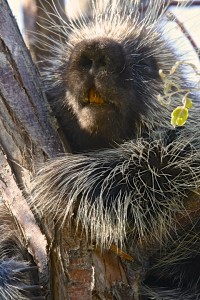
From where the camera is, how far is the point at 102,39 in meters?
1.96

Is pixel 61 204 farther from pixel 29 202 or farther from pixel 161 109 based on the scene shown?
pixel 161 109

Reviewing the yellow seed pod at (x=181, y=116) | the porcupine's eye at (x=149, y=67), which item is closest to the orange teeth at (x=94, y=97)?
the porcupine's eye at (x=149, y=67)

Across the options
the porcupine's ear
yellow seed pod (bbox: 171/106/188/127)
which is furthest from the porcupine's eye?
yellow seed pod (bbox: 171/106/188/127)

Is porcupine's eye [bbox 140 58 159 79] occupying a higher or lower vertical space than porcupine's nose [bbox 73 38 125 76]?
lower

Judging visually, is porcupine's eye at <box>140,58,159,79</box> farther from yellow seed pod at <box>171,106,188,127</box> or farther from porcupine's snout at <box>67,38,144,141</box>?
yellow seed pod at <box>171,106,188,127</box>

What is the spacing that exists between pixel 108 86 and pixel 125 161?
29 centimetres

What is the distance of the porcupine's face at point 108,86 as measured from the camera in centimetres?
189

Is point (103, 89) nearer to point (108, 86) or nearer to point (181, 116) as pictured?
point (108, 86)

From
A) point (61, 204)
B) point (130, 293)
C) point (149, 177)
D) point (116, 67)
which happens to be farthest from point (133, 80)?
point (130, 293)

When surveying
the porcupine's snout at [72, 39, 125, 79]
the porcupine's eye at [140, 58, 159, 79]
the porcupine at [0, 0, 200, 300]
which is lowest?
the porcupine at [0, 0, 200, 300]

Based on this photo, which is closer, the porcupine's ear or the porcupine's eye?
the porcupine's ear

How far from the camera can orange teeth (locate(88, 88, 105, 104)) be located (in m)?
1.96

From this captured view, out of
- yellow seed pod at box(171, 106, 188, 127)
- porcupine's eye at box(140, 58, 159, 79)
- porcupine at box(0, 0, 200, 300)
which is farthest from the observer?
porcupine's eye at box(140, 58, 159, 79)

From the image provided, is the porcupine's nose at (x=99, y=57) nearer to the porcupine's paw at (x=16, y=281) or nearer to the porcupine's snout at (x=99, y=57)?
the porcupine's snout at (x=99, y=57)
